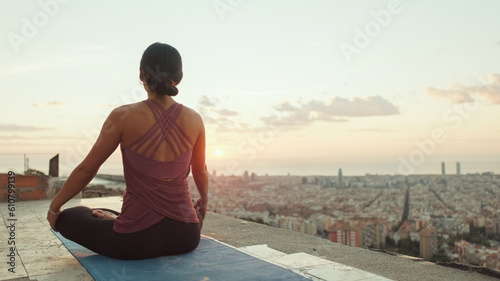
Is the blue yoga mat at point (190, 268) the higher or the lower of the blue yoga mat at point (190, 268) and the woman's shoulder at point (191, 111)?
the lower

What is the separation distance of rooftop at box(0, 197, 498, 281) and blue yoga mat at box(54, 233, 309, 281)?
104 mm

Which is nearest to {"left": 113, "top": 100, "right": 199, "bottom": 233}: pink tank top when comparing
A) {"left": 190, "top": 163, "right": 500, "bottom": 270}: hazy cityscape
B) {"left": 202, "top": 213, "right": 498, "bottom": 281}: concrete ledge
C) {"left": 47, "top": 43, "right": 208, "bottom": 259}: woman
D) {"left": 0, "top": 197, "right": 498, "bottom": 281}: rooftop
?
{"left": 47, "top": 43, "right": 208, "bottom": 259}: woman

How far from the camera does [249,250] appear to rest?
3.29m

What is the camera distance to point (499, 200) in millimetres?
15203

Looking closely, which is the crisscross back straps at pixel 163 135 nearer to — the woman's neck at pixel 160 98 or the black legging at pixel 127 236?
the woman's neck at pixel 160 98

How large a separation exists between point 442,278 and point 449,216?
12275 millimetres

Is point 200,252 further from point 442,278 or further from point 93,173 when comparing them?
point 442,278

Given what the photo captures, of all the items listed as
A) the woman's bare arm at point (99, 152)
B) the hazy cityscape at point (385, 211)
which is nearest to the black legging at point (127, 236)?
the woman's bare arm at point (99, 152)

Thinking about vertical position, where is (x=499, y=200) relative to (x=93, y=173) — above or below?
below

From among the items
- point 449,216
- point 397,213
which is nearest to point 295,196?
point 397,213

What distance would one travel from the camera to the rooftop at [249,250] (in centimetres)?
238

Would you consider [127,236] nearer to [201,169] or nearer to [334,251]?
[201,169]

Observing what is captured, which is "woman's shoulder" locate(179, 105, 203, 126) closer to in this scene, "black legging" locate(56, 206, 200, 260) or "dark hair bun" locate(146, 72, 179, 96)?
"dark hair bun" locate(146, 72, 179, 96)

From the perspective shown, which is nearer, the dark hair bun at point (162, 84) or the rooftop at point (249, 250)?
the dark hair bun at point (162, 84)
